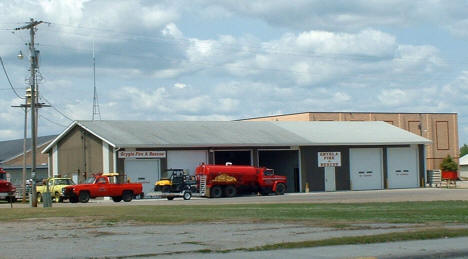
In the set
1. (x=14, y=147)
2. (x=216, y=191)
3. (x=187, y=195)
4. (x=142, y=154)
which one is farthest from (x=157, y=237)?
(x=14, y=147)

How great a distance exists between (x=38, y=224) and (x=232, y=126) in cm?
4222

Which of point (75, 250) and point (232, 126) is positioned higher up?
point (232, 126)

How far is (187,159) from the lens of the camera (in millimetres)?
55344

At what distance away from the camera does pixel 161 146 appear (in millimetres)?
53531

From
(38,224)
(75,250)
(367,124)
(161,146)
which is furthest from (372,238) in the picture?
(367,124)

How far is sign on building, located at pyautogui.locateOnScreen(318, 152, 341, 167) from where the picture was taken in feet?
199

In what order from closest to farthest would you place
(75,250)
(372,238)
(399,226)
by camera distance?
1. (75,250)
2. (372,238)
3. (399,226)

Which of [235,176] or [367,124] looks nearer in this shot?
[235,176]

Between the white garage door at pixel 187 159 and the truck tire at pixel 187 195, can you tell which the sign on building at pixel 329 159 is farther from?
the truck tire at pixel 187 195

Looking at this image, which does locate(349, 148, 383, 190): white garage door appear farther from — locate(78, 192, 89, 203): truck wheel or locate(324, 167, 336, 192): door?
locate(78, 192, 89, 203): truck wheel

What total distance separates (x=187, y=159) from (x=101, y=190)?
33.5 ft

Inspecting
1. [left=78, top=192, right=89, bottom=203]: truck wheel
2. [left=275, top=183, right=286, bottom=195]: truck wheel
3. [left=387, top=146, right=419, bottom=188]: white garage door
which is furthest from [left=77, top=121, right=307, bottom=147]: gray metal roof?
[left=387, top=146, right=419, bottom=188]: white garage door

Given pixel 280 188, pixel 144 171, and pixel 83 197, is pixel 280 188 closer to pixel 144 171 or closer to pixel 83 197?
pixel 144 171

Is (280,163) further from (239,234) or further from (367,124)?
(239,234)
